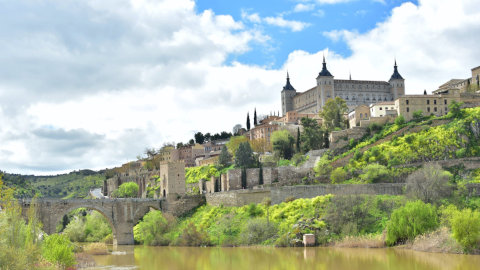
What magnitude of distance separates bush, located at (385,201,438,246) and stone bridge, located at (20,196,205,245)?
28420mm

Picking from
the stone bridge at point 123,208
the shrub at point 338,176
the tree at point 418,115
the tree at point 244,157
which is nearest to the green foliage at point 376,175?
the shrub at point 338,176

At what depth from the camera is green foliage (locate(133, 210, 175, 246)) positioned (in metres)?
56.3

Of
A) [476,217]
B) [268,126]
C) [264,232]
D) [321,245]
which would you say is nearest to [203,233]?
[264,232]

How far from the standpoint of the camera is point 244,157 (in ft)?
247

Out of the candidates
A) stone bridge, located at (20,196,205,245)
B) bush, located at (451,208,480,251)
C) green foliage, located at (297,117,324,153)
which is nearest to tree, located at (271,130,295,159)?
green foliage, located at (297,117,324,153)

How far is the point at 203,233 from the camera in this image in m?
52.1

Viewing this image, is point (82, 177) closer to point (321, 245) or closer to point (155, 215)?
point (155, 215)

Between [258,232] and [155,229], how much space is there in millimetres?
14612

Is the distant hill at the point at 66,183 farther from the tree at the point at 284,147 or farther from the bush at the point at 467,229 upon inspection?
the bush at the point at 467,229

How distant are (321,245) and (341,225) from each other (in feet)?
7.06

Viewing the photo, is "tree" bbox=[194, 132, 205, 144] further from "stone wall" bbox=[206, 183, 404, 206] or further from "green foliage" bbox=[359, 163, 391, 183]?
"green foliage" bbox=[359, 163, 391, 183]

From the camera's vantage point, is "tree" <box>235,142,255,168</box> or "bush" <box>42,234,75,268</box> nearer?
"bush" <box>42,234,75,268</box>

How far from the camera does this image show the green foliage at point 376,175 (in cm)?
5347

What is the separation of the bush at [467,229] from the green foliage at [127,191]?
2613 inches
